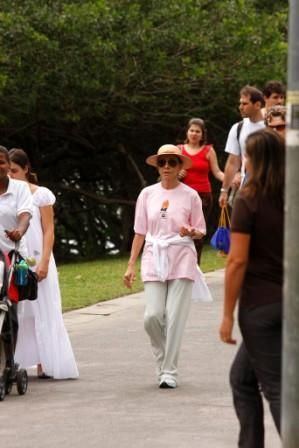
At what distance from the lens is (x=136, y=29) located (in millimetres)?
25328

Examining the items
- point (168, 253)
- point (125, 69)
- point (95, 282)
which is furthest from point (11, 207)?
point (125, 69)

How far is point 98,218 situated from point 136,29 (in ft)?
26.0

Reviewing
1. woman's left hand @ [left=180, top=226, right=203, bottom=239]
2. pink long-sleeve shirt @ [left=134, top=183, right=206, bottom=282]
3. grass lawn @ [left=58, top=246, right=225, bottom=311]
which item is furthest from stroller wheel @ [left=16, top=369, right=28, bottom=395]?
grass lawn @ [left=58, top=246, right=225, bottom=311]

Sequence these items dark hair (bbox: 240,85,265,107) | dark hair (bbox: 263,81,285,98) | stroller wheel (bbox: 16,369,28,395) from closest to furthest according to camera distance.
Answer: stroller wheel (bbox: 16,369,28,395) < dark hair (bbox: 263,81,285,98) < dark hair (bbox: 240,85,265,107)

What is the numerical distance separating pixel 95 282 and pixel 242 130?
562 cm

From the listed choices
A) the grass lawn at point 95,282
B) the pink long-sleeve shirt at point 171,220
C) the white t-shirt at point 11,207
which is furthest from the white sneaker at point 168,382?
the grass lawn at point 95,282

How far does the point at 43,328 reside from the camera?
1115cm

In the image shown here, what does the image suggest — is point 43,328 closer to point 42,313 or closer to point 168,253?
point 42,313

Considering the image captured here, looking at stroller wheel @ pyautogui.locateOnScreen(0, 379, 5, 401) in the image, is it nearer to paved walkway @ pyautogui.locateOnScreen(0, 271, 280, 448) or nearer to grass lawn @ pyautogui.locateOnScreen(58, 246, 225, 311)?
paved walkway @ pyautogui.locateOnScreen(0, 271, 280, 448)

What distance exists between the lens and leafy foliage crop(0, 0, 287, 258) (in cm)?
2469

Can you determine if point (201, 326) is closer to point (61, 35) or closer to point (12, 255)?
point (12, 255)

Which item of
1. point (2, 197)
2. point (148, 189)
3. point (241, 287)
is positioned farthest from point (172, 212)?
point (241, 287)

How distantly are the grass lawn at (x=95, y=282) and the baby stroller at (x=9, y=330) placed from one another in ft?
14.8

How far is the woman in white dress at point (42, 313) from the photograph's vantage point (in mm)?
11000
